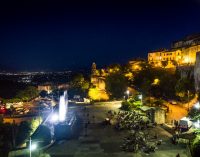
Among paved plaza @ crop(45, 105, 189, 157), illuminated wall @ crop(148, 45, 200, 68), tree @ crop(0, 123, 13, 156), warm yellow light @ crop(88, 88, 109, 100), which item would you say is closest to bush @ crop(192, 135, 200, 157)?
paved plaza @ crop(45, 105, 189, 157)

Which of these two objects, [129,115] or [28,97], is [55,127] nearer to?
[129,115]

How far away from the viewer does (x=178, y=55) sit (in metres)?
66.6

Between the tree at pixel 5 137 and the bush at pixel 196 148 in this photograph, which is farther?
the tree at pixel 5 137

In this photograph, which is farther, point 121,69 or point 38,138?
point 121,69

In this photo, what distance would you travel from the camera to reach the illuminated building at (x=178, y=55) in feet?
191

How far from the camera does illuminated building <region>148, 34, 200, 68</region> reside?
5834 centimetres

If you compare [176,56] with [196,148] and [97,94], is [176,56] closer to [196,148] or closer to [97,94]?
[97,94]

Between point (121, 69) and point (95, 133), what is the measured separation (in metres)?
46.1

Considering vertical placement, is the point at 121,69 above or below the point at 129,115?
above

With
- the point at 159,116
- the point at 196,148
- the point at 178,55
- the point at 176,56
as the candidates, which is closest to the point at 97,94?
the point at 178,55

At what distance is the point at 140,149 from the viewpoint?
17.0 m

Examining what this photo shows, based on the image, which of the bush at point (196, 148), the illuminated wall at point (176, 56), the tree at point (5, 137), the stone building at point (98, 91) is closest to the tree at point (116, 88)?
the stone building at point (98, 91)

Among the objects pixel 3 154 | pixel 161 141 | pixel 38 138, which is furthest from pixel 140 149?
pixel 3 154

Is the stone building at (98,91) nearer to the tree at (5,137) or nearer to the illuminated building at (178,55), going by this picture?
the illuminated building at (178,55)
